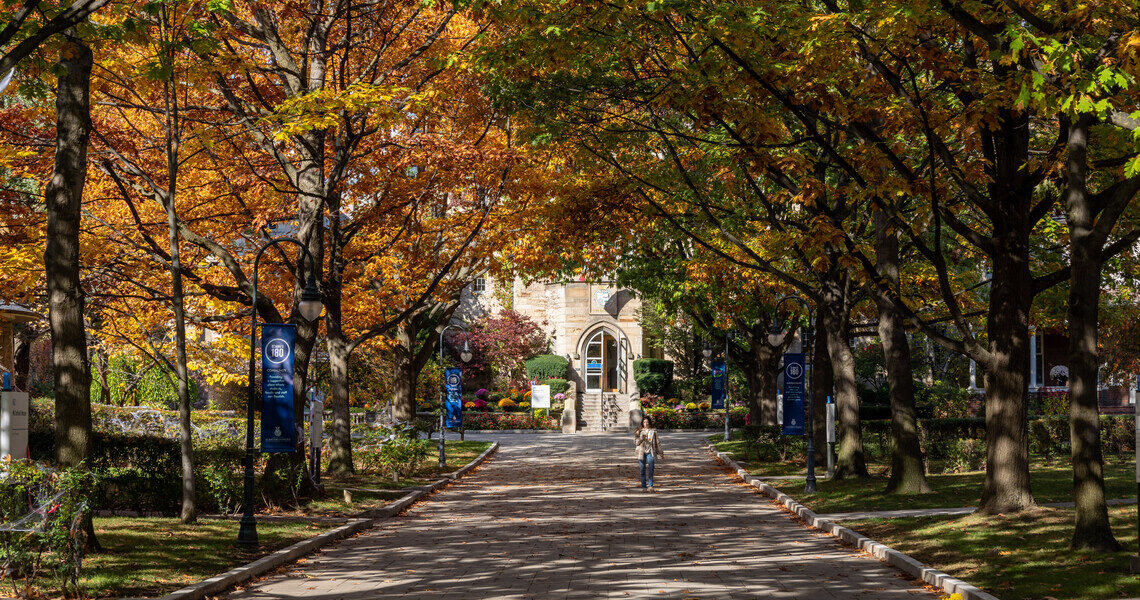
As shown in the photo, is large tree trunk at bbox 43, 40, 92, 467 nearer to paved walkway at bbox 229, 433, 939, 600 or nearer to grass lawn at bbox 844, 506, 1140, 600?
paved walkway at bbox 229, 433, 939, 600

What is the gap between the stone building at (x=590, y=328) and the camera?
61.5 m

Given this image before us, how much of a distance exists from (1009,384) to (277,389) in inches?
430

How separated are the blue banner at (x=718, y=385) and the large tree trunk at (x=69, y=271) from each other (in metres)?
40.5

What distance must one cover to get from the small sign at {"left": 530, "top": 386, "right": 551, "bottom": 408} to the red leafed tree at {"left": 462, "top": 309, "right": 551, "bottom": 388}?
206 inches

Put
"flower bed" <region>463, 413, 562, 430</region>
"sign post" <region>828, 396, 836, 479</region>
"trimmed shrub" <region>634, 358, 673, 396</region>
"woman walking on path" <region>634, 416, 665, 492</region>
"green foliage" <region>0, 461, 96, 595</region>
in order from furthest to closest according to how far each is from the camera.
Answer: "trimmed shrub" <region>634, 358, 673, 396</region>
"flower bed" <region>463, 413, 562, 430</region>
"woman walking on path" <region>634, 416, 665, 492</region>
"sign post" <region>828, 396, 836, 479</region>
"green foliage" <region>0, 461, 96, 595</region>

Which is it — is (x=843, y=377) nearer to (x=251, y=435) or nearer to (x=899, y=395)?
(x=899, y=395)

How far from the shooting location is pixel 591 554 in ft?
44.4

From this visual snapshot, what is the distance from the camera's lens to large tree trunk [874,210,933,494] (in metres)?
18.8

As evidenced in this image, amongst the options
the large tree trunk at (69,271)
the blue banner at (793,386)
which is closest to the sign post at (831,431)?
the blue banner at (793,386)

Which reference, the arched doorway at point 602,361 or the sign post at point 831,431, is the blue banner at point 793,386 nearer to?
the sign post at point 831,431

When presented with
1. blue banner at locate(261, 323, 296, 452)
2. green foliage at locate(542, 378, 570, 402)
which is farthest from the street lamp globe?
green foliage at locate(542, 378, 570, 402)

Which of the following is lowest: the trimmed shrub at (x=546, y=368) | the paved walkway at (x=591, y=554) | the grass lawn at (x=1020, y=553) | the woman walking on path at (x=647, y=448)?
the paved walkway at (x=591, y=554)

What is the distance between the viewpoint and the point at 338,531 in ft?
51.2

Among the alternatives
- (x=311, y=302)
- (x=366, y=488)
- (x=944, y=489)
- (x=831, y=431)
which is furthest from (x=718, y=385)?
(x=311, y=302)
